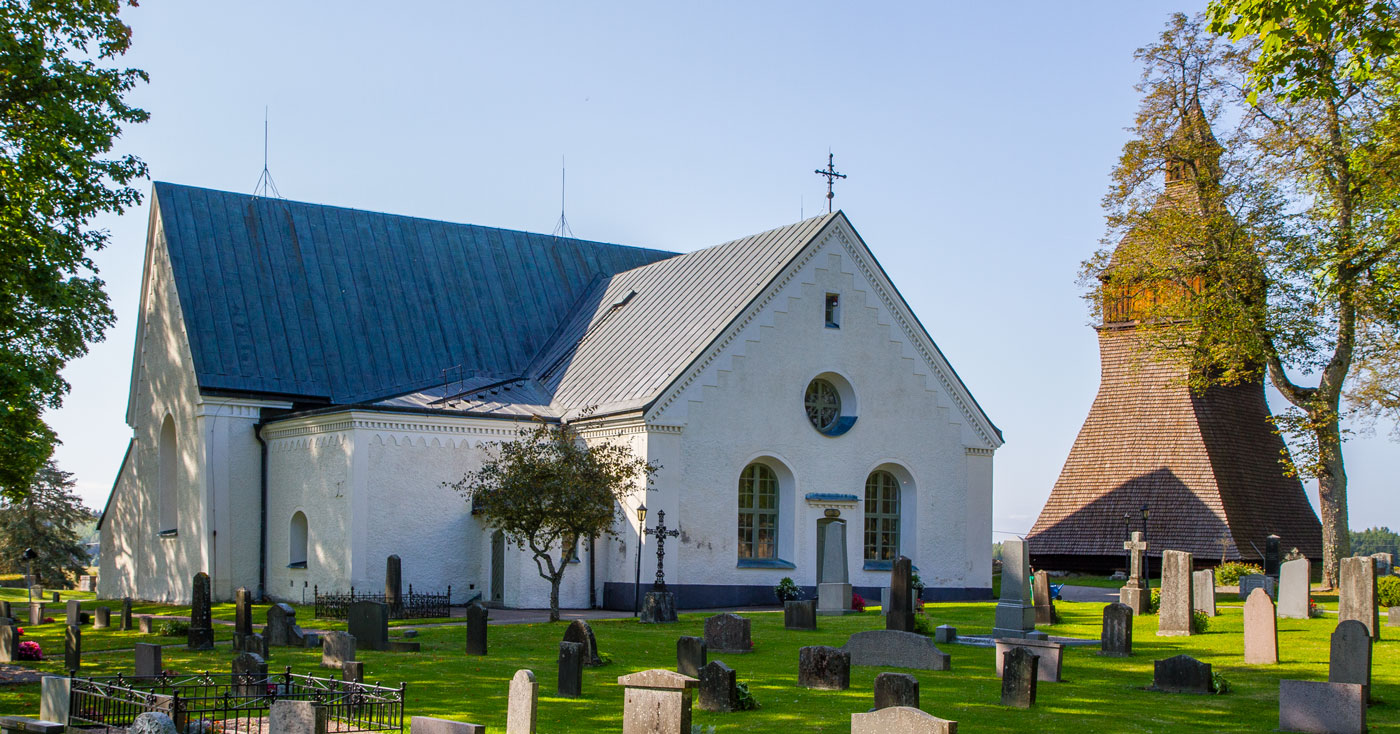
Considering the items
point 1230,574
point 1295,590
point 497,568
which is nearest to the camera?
point 1295,590

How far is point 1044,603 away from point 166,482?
22.9m

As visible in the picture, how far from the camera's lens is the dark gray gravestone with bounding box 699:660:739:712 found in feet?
47.9

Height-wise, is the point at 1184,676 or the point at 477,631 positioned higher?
the point at 1184,676

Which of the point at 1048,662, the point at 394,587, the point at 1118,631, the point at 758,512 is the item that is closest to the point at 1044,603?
the point at 1118,631

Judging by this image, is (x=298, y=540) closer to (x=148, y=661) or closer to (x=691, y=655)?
(x=148, y=661)

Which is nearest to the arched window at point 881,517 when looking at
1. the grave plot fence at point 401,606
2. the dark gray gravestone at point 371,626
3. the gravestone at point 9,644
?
the grave plot fence at point 401,606

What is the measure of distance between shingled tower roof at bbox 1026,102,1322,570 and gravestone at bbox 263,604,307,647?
27.9 m

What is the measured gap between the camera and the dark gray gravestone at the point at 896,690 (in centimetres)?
1320

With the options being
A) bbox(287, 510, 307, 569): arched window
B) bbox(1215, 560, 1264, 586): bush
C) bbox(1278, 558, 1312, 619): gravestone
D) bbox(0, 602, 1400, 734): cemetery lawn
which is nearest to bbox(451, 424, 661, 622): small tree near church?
bbox(0, 602, 1400, 734): cemetery lawn

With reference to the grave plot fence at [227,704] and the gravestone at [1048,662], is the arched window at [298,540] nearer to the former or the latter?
the grave plot fence at [227,704]

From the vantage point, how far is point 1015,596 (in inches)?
848

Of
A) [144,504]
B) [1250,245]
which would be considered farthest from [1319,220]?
[144,504]

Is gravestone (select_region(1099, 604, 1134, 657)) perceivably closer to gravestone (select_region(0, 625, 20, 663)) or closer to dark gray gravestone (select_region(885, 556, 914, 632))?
dark gray gravestone (select_region(885, 556, 914, 632))

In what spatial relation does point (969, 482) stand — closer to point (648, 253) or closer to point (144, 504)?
point (648, 253)
